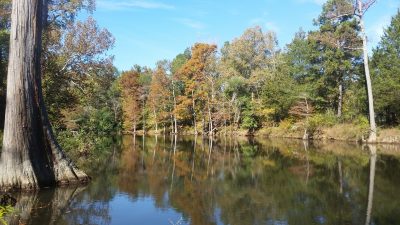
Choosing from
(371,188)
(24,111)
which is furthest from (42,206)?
(371,188)

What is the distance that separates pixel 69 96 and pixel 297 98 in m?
26.3

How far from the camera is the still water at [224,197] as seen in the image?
8211 mm

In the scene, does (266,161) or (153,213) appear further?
(266,161)

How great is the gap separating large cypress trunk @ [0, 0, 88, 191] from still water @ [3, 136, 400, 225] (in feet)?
2.11

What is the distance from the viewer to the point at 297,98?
1641 inches

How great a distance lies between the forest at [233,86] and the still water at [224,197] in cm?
688

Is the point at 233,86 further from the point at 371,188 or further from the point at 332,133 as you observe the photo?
the point at 371,188

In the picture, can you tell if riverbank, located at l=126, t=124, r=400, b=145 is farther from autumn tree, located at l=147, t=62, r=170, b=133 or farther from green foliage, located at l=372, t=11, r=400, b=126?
autumn tree, located at l=147, t=62, r=170, b=133

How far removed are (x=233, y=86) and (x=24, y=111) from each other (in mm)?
39962

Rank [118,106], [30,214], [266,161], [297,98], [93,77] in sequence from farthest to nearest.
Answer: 1. [118,106]
2. [297,98]
3. [93,77]
4. [266,161]
5. [30,214]

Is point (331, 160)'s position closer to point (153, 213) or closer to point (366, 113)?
point (153, 213)

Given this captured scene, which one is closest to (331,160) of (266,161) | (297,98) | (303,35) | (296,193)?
(266,161)

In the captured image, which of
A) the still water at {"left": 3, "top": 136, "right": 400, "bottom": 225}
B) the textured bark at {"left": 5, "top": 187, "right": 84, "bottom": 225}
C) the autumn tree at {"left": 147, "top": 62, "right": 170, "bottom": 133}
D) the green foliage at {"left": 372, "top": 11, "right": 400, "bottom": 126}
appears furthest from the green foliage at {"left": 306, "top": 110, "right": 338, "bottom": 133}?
the textured bark at {"left": 5, "top": 187, "right": 84, "bottom": 225}

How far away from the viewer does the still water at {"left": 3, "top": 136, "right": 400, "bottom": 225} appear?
821cm
